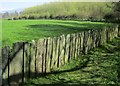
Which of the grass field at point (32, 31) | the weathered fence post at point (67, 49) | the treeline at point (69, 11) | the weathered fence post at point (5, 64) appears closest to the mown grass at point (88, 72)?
the weathered fence post at point (67, 49)

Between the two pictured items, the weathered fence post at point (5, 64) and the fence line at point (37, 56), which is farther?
the fence line at point (37, 56)

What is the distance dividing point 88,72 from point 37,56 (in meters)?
1.91

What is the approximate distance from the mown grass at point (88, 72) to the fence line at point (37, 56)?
24 centimetres

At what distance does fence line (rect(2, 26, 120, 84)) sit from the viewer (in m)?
6.70

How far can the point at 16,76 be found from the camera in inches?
272

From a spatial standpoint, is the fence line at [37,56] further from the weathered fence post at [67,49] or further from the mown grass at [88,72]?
the mown grass at [88,72]

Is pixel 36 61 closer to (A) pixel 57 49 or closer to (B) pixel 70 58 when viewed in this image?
(A) pixel 57 49

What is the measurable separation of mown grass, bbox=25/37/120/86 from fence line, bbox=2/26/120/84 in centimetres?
24

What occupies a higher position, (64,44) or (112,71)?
(64,44)

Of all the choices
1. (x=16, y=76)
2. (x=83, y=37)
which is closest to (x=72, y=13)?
(x=83, y=37)

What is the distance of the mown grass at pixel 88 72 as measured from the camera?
768 centimetres

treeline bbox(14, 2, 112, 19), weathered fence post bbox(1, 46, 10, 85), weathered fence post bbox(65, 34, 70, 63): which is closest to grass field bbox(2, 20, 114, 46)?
weathered fence post bbox(65, 34, 70, 63)

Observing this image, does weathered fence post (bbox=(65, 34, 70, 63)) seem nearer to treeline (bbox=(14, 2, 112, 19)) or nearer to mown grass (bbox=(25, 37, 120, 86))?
mown grass (bbox=(25, 37, 120, 86))

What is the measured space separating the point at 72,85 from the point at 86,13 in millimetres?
65380
